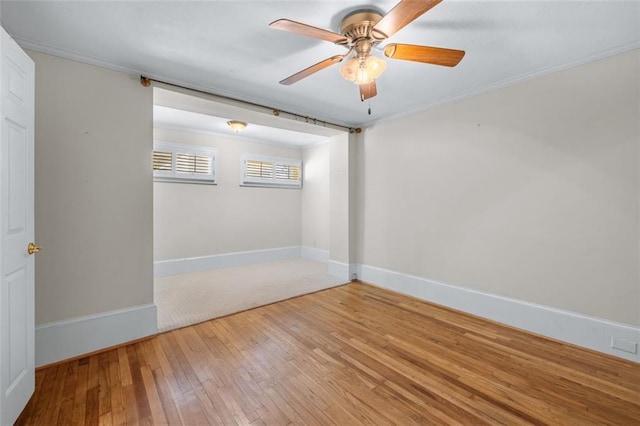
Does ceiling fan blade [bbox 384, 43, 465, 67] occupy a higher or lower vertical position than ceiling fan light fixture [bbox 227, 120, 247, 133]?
lower

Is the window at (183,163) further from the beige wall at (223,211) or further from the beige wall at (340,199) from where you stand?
the beige wall at (340,199)

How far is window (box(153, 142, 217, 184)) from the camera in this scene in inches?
169

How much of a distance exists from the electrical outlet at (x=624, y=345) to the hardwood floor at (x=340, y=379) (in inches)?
4.4

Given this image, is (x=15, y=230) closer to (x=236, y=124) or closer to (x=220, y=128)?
(x=236, y=124)

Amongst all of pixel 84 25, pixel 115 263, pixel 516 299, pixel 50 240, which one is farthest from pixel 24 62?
pixel 516 299

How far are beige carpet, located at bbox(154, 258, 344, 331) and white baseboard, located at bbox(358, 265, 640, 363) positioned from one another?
1299mm

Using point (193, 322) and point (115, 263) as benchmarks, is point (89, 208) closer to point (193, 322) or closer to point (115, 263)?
point (115, 263)

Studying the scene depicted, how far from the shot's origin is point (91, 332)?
2176 mm

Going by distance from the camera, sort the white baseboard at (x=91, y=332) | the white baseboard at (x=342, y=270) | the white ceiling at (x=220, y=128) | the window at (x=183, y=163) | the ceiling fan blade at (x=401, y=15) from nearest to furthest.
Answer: the ceiling fan blade at (x=401, y=15), the white baseboard at (x=91, y=332), the white ceiling at (x=220, y=128), the white baseboard at (x=342, y=270), the window at (x=183, y=163)

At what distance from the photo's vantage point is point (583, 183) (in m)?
2.26

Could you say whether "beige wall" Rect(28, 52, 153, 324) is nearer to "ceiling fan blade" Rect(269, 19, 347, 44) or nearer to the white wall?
the white wall

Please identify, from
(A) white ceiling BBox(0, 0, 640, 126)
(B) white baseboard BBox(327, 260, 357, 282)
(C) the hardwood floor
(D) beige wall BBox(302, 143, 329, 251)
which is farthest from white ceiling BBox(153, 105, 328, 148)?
(C) the hardwood floor

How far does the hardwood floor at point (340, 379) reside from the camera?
1.52m

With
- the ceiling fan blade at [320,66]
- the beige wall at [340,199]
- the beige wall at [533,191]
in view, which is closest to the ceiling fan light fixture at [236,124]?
the beige wall at [340,199]
